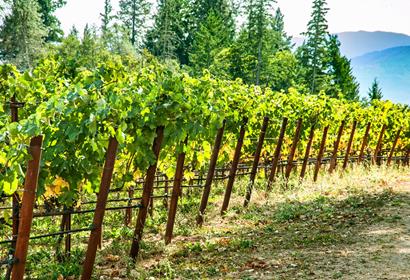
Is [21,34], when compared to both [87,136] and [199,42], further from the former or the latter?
[87,136]

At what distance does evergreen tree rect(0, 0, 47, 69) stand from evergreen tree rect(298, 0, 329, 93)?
2702 cm

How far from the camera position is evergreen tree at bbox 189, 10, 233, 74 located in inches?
1891

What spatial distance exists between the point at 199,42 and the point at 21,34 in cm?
1799

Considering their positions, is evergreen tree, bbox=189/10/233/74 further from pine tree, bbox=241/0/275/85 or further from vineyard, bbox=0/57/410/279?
vineyard, bbox=0/57/410/279

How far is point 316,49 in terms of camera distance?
156 feet

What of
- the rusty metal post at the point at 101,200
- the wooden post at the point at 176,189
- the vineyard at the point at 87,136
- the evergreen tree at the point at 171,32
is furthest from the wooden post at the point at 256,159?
the evergreen tree at the point at 171,32

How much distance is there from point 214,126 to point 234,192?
5.35 metres

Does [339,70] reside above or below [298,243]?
above

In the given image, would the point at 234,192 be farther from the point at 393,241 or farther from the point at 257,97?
the point at 393,241

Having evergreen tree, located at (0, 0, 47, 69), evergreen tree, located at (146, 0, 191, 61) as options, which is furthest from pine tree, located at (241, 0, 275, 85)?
evergreen tree, located at (0, 0, 47, 69)

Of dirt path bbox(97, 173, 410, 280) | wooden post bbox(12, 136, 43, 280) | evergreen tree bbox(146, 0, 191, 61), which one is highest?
evergreen tree bbox(146, 0, 191, 61)

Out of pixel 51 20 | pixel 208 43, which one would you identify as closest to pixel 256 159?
pixel 208 43

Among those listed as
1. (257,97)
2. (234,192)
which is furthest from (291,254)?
(234,192)

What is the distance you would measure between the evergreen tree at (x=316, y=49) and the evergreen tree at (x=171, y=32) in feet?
49.0
